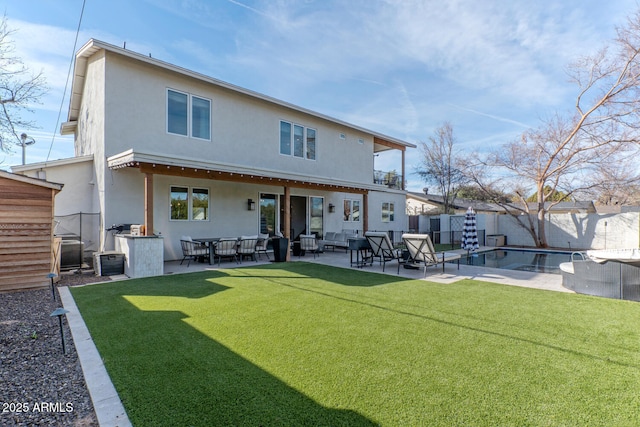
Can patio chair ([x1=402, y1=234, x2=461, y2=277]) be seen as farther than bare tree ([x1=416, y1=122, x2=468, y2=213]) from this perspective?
No

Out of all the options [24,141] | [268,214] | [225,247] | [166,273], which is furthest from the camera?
[24,141]

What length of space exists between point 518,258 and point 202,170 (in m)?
12.6

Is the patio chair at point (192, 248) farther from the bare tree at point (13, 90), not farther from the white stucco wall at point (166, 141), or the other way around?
the bare tree at point (13, 90)

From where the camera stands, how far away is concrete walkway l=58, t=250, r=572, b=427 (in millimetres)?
2574

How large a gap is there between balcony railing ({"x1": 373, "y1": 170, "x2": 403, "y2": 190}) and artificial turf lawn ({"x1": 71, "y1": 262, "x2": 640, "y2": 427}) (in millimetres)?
14410

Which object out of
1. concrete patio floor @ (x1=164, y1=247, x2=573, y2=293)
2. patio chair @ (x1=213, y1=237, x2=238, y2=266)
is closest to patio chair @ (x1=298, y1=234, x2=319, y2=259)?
concrete patio floor @ (x1=164, y1=247, x2=573, y2=293)

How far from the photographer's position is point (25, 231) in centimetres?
691

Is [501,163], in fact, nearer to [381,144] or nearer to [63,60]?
[381,144]

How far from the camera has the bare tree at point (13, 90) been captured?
11.5 m

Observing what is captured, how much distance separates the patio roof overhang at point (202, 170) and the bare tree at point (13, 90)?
6233mm

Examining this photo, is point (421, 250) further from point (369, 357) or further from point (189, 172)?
point (189, 172)

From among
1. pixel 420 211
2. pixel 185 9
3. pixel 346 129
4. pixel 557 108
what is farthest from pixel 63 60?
pixel 420 211

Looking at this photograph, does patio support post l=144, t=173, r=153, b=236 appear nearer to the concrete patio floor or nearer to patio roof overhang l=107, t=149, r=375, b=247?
patio roof overhang l=107, t=149, r=375, b=247

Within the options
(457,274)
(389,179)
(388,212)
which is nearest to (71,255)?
(457,274)
